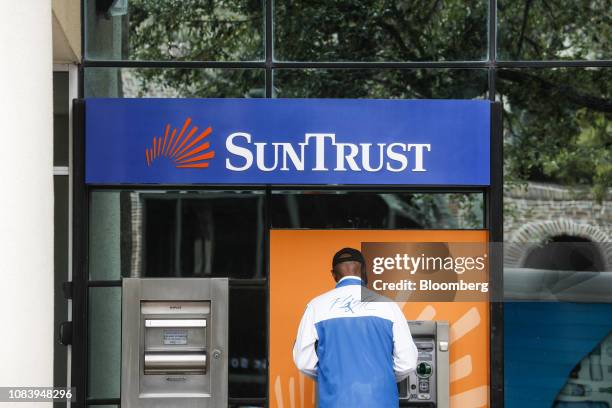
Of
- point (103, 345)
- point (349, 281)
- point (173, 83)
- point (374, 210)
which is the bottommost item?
point (103, 345)

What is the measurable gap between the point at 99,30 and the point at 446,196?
8.96ft

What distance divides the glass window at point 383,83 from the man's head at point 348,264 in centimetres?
123

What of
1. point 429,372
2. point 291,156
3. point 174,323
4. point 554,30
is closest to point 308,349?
point 429,372

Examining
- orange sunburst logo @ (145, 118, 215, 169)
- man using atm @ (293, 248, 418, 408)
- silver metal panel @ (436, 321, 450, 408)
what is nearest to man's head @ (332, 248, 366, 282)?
man using atm @ (293, 248, 418, 408)

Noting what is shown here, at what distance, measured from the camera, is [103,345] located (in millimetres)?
6766

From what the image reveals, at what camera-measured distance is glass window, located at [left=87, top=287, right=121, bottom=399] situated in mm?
6758

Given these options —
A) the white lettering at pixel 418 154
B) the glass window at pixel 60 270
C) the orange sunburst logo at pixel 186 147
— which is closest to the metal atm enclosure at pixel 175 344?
the glass window at pixel 60 270

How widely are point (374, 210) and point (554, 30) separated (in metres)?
1.90

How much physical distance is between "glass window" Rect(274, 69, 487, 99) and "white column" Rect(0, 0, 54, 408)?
1.93 meters

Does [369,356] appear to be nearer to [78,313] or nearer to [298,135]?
[298,135]

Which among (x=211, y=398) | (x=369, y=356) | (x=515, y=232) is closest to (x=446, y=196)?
(x=515, y=232)

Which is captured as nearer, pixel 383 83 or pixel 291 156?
pixel 291 156

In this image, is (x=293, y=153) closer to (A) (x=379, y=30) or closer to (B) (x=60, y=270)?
(A) (x=379, y=30)

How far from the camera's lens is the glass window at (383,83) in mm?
6914
